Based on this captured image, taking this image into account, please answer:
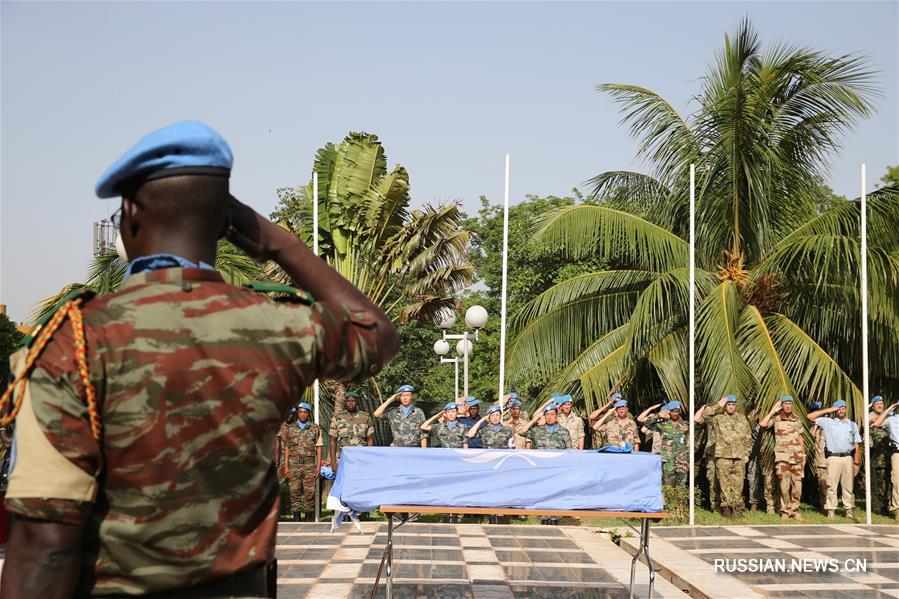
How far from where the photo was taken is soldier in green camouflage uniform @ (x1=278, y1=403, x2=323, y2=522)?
46.9ft

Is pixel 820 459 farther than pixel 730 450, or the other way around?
pixel 820 459

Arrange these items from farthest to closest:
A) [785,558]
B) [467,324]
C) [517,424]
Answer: [467,324] < [517,424] < [785,558]

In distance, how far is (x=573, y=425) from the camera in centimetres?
1521

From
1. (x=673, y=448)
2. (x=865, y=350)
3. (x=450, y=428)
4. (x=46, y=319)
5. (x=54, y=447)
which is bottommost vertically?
(x=673, y=448)

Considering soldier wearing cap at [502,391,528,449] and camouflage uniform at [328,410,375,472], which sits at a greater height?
soldier wearing cap at [502,391,528,449]

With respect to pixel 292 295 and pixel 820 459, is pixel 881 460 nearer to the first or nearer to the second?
pixel 820 459

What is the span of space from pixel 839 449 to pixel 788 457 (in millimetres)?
854

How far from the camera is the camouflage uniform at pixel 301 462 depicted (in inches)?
562

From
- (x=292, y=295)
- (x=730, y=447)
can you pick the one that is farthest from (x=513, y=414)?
(x=292, y=295)

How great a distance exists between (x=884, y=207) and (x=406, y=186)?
780cm

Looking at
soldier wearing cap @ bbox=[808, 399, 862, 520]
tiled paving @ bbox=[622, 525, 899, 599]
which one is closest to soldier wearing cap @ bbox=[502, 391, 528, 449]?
tiled paving @ bbox=[622, 525, 899, 599]

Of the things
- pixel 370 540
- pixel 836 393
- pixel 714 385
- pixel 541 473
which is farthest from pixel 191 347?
pixel 836 393

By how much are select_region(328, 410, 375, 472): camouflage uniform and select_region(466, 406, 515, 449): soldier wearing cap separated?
151 centimetres

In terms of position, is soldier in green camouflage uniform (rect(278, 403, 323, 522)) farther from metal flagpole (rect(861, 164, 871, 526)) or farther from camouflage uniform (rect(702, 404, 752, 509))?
metal flagpole (rect(861, 164, 871, 526))
